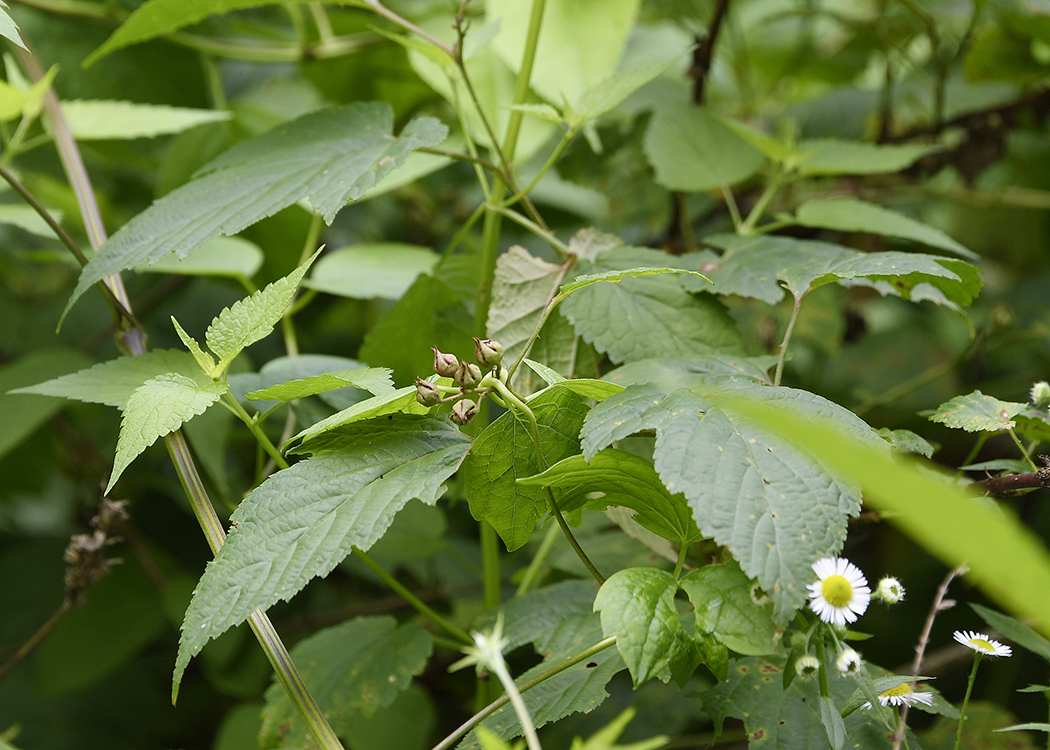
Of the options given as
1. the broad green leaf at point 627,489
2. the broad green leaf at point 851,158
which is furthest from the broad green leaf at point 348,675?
the broad green leaf at point 851,158

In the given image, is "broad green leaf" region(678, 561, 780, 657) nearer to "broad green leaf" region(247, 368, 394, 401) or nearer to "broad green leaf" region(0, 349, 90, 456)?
"broad green leaf" region(247, 368, 394, 401)

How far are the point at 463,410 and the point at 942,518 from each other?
29 centimetres

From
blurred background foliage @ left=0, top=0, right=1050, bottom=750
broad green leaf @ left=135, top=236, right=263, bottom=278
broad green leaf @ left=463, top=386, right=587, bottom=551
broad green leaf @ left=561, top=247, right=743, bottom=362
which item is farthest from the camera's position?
blurred background foliage @ left=0, top=0, right=1050, bottom=750

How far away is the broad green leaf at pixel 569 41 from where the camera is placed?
0.84 metres

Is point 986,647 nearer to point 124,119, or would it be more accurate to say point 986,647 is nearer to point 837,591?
point 837,591

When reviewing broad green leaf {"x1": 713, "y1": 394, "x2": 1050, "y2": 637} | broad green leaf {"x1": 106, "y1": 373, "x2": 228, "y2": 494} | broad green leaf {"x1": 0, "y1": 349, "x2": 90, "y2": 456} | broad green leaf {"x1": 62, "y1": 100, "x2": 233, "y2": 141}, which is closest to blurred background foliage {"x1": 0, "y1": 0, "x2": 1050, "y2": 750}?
broad green leaf {"x1": 0, "y1": 349, "x2": 90, "y2": 456}

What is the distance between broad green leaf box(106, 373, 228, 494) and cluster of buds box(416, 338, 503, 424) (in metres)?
0.14

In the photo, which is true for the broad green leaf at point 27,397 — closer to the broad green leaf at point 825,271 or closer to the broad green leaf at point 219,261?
the broad green leaf at point 219,261

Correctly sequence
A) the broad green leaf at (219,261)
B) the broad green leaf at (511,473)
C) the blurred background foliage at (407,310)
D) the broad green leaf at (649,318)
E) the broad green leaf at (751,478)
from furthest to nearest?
the blurred background foliage at (407,310) < the broad green leaf at (219,261) < the broad green leaf at (649,318) < the broad green leaf at (511,473) < the broad green leaf at (751,478)

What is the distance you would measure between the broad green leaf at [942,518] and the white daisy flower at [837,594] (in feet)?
0.65

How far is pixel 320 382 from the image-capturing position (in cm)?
46

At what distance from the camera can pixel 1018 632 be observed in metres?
0.50

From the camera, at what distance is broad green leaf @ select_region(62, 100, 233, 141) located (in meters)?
0.78

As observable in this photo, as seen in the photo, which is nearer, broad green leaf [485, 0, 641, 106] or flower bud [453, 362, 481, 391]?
flower bud [453, 362, 481, 391]
